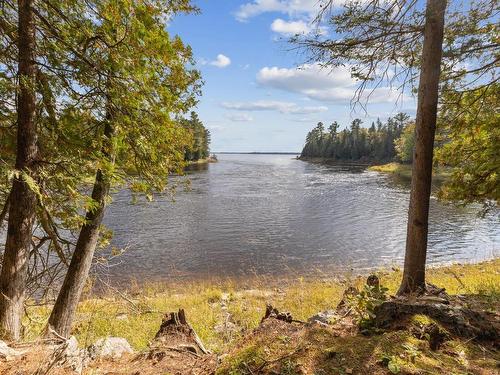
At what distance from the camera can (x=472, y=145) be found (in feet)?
24.5

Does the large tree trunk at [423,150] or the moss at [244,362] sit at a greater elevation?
the large tree trunk at [423,150]

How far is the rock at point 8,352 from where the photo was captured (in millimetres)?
3453

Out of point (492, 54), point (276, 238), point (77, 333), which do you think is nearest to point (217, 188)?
point (276, 238)

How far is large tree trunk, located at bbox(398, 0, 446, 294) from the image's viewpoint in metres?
5.59

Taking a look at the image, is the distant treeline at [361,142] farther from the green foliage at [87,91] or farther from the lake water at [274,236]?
the green foliage at [87,91]

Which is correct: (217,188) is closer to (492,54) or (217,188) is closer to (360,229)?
(360,229)

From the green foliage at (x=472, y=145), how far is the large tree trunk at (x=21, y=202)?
24.3 ft

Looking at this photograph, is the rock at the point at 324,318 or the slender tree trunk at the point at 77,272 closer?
the rock at the point at 324,318

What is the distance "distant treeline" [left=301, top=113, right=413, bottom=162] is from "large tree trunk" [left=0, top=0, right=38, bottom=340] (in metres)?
88.1

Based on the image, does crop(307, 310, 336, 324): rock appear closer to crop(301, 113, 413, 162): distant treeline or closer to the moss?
the moss

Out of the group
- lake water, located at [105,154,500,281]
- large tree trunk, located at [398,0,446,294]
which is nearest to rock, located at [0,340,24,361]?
large tree trunk, located at [398,0,446,294]

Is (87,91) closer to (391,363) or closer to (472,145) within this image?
(391,363)

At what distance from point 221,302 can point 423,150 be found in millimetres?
8113

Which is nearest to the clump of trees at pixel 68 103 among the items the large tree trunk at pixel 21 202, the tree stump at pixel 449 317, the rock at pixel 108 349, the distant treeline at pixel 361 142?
the large tree trunk at pixel 21 202
